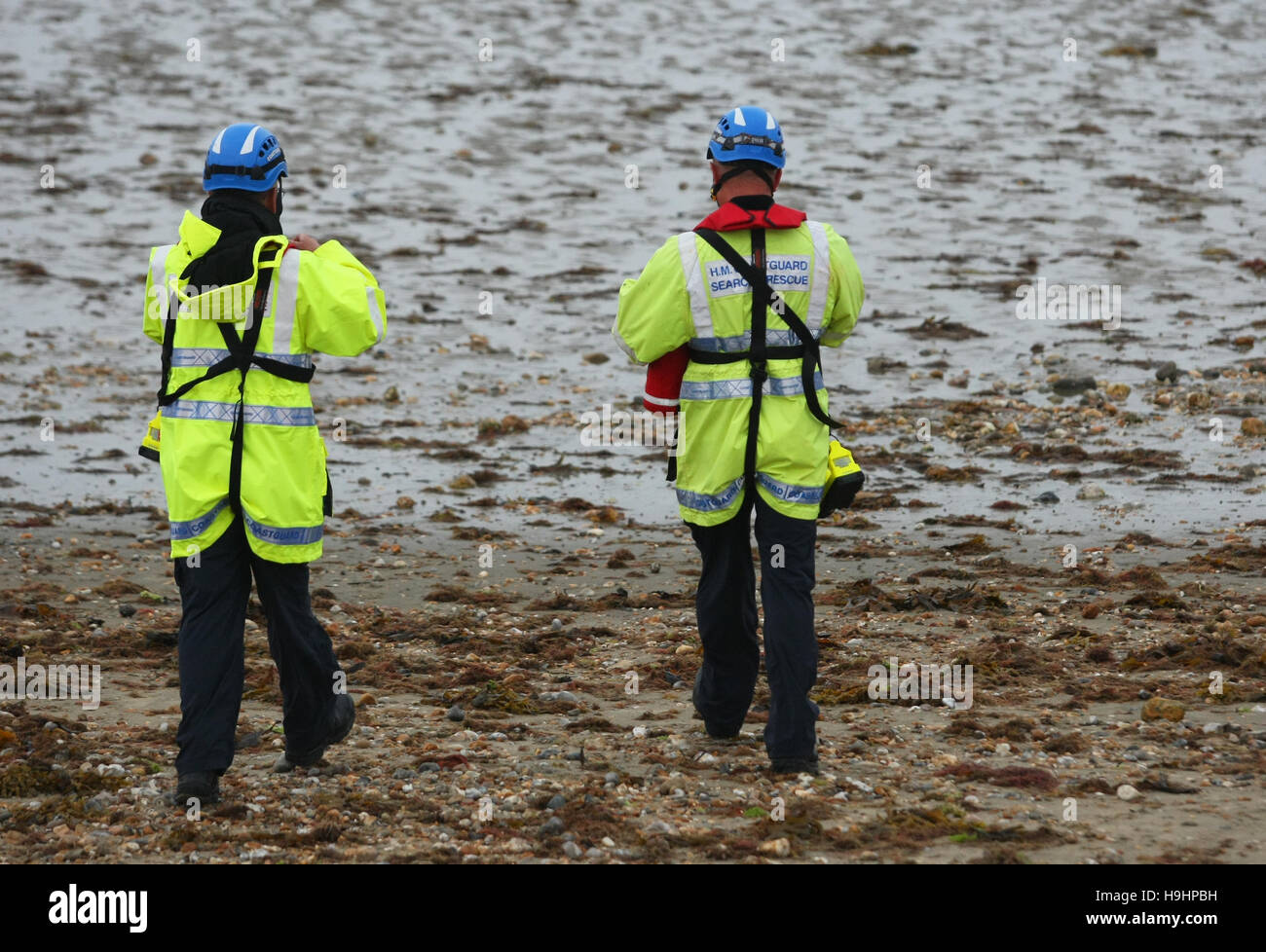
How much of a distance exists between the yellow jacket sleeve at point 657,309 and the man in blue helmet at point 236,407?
2.90ft

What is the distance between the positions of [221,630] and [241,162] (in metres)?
1.53

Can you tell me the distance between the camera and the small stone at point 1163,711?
6141 millimetres

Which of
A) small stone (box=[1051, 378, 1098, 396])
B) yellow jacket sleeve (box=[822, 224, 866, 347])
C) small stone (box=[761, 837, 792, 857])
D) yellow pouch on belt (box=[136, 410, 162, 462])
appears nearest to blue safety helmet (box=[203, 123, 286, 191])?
yellow pouch on belt (box=[136, 410, 162, 462])

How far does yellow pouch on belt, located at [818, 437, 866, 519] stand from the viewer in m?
5.61

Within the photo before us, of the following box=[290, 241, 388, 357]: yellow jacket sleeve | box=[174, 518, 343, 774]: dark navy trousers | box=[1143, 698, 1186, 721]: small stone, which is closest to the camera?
box=[290, 241, 388, 357]: yellow jacket sleeve

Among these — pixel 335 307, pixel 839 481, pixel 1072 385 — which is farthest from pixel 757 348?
pixel 1072 385

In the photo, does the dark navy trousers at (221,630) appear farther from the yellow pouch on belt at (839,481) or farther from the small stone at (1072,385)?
the small stone at (1072,385)

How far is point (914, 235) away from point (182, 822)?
1446 cm

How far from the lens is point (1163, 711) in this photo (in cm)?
617

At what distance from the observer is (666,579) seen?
9.16 m

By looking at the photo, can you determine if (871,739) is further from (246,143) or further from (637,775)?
(246,143)

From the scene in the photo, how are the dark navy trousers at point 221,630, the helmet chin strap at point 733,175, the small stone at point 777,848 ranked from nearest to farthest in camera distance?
the small stone at point 777,848, the dark navy trousers at point 221,630, the helmet chin strap at point 733,175

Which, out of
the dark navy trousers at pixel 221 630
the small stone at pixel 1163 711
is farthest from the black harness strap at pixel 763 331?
the small stone at pixel 1163 711

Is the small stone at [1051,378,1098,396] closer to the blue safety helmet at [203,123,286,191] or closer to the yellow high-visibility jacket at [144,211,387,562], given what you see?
the yellow high-visibility jacket at [144,211,387,562]
